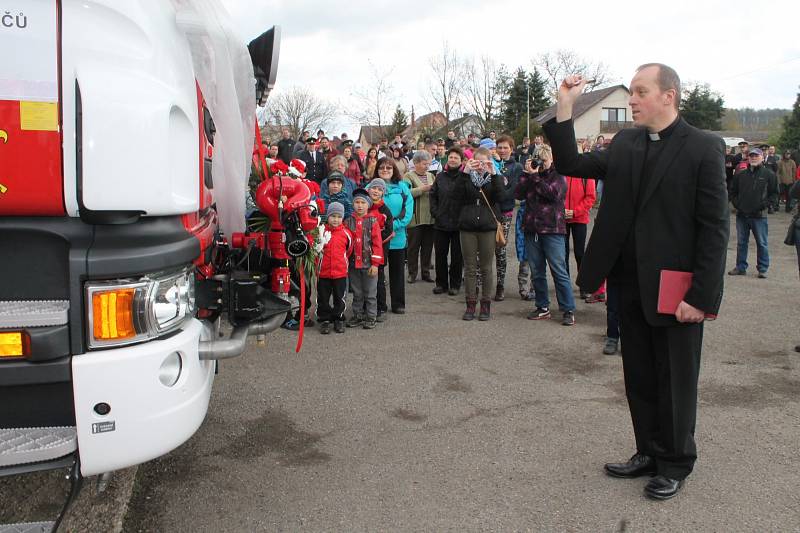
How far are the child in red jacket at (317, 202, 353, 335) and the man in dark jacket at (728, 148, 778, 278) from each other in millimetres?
6646

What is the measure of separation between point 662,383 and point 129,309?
2.69 metres

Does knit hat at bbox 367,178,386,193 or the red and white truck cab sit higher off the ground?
knit hat at bbox 367,178,386,193

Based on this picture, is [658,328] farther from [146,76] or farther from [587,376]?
[146,76]

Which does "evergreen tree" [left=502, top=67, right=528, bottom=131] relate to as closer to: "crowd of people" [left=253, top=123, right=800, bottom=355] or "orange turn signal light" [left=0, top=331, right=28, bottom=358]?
"crowd of people" [left=253, top=123, right=800, bottom=355]

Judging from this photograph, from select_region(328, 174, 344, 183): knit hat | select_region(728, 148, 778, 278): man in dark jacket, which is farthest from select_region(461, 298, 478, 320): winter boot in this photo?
select_region(728, 148, 778, 278): man in dark jacket

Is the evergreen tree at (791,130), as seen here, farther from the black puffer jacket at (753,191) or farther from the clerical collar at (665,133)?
the clerical collar at (665,133)

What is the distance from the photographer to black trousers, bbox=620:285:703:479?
140 inches

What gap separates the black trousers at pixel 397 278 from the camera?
8.09 meters

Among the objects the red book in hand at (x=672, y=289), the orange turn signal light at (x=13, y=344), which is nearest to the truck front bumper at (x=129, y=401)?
the orange turn signal light at (x=13, y=344)

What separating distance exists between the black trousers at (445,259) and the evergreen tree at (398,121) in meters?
34.3

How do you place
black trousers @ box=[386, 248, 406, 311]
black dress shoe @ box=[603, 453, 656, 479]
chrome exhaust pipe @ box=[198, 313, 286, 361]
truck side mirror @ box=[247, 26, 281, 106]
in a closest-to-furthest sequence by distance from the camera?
chrome exhaust pipe @ box=[198, 313, 286, 361]
black dress shoe @ box=[603, 453, 656, 479]
truck side mirror @ box=[247, 26, 281, 106]
black trousers @ box=[386, 248, 406, 311]

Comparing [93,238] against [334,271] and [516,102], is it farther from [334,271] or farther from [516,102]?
[516,102]

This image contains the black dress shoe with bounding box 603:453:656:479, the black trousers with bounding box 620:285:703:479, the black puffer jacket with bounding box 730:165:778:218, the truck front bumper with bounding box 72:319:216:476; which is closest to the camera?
the truck front bumper with bounding box 72:319:216:476

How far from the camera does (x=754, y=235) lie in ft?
34.8
